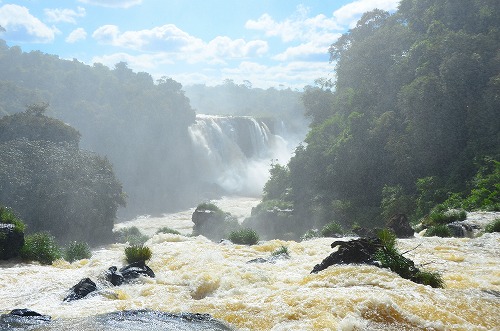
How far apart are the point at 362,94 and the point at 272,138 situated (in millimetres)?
31215

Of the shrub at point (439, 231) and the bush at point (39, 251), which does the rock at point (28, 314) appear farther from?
Result: the shrub at point (439, 231)

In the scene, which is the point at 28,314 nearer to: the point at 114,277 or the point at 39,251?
the point at 114,277

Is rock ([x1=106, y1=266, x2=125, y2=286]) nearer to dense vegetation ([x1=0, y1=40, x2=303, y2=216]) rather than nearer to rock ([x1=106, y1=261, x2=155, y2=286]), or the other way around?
rock ([x1=106, y1=261, x2=155, y2=286])

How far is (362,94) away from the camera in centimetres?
3912

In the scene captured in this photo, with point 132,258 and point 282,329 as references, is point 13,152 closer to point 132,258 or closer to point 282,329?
point 132,258

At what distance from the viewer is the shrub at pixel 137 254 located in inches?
582

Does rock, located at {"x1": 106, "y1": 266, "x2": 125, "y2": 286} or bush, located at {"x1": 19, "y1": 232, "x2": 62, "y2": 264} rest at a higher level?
rock, located at {"x1": 106, "y1": 266, "x2": 125, "y2": 286}

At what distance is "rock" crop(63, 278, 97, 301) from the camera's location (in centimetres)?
1052

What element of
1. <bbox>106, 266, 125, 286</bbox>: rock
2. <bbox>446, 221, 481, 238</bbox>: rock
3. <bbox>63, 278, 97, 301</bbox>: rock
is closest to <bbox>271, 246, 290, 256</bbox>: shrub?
<bbox>106, 266, 125, 286</bbox>: rock

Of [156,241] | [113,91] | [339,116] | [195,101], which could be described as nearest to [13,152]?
[156,241]

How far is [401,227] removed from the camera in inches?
745

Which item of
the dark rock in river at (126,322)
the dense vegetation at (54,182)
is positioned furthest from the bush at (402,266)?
the dense vegetation at (54,182)

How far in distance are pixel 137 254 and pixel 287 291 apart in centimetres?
644

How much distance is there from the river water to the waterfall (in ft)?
148
